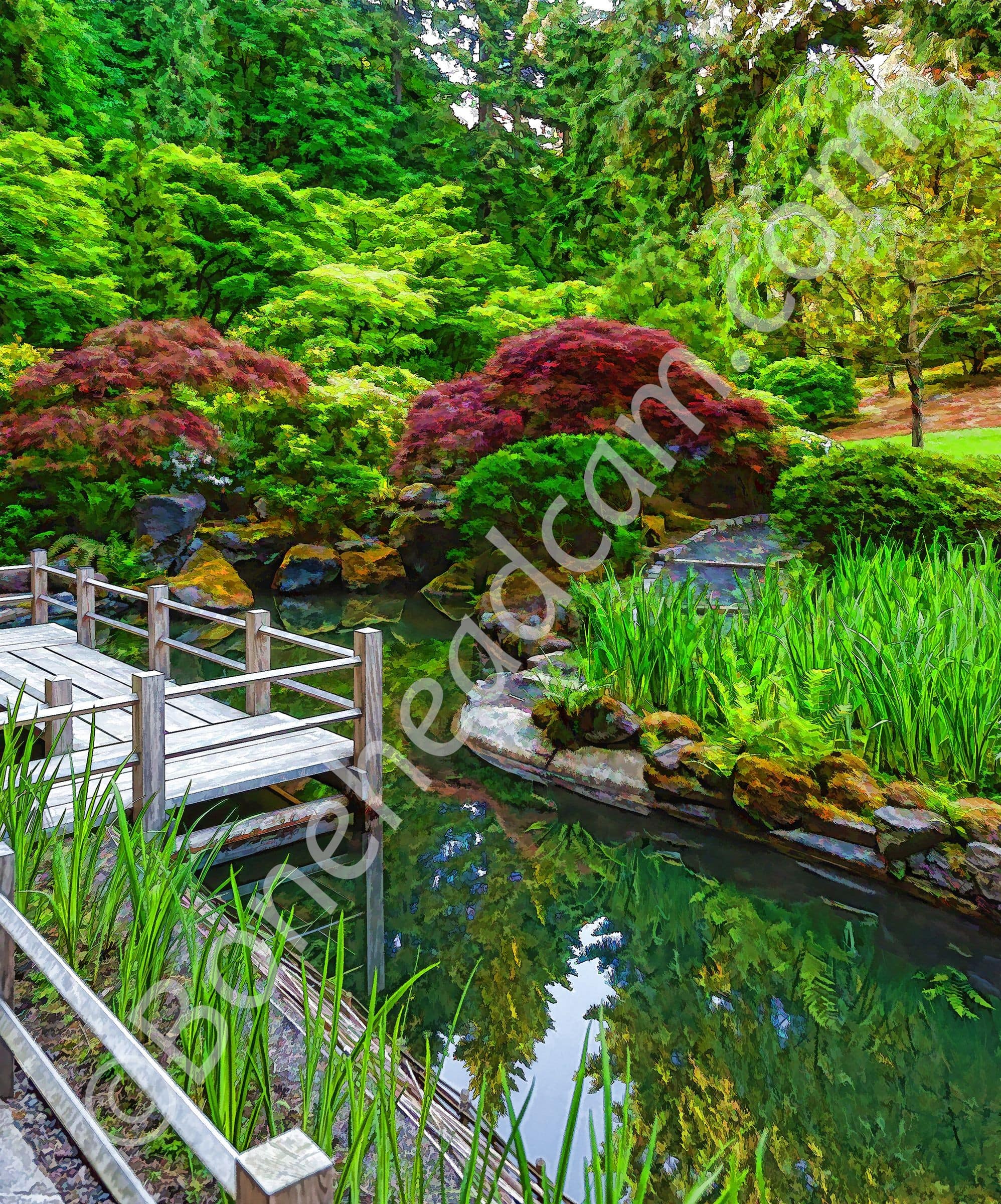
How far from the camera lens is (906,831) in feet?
11.2

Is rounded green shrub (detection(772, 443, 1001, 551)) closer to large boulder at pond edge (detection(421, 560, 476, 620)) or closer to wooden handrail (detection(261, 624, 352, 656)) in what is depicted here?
large boulder at pond edge (detection(421, 560, 476, 620))

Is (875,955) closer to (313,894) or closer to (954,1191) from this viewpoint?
(954,1191)

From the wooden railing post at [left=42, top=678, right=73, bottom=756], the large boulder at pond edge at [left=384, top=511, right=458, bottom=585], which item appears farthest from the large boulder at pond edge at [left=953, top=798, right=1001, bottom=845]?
the large boulder at pond edge at [left=384, top=511, right=458, bottom=585]

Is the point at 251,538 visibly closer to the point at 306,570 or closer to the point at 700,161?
the point at 306,570

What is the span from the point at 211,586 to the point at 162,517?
4.08 ft

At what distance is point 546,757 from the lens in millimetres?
4770

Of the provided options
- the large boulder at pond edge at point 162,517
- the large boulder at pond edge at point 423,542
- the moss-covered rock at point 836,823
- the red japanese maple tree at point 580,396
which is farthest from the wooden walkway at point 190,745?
the large boulder at pond edge at point 423,542

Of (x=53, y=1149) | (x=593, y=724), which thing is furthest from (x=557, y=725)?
(x=53, y=1149)

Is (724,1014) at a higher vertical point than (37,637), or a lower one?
lower

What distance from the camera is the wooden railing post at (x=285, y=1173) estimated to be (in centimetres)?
87

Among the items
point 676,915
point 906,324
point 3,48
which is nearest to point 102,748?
point 676,915

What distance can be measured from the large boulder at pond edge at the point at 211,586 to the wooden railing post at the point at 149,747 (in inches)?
237

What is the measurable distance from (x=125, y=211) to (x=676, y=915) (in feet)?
41.7

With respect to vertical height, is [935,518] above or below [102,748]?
above
